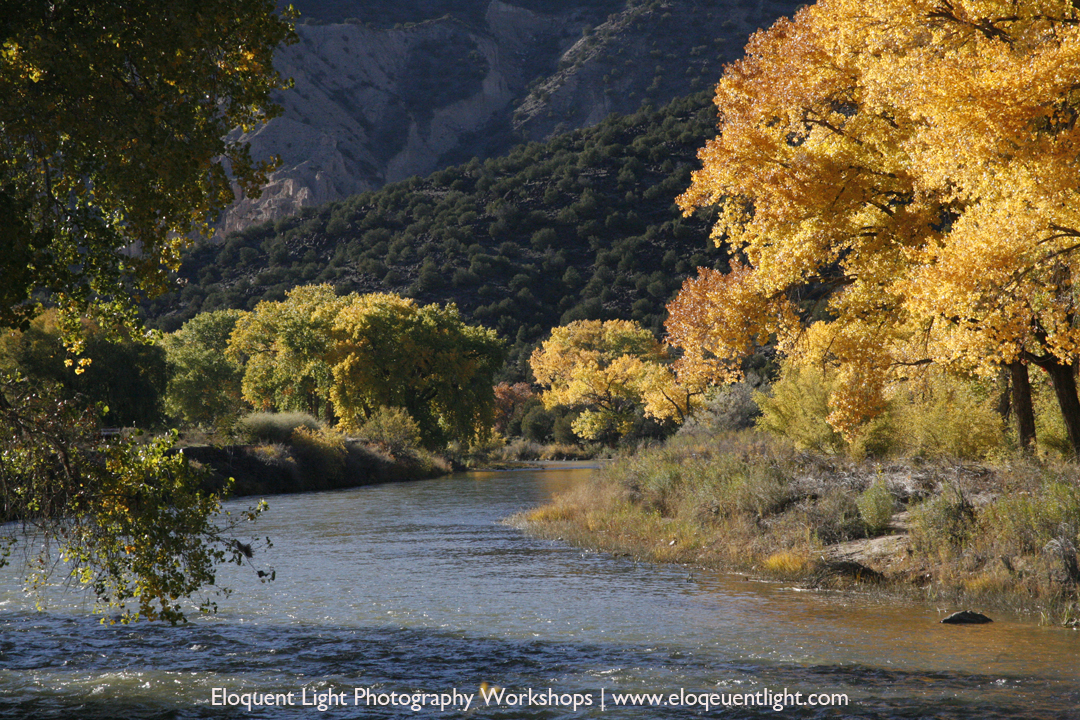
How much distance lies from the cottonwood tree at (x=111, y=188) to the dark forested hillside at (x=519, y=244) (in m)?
76.9

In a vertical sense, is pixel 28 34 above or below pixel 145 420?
above

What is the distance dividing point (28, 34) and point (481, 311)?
8222cm

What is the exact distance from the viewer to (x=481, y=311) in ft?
295

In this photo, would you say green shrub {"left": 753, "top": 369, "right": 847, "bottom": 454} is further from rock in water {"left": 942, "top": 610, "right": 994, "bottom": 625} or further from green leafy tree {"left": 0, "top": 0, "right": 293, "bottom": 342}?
green leafy tree {"left": 0, "top": 0, "right": 293, "bottom": 342}

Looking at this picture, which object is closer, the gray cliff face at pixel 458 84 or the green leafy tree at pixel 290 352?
the green leafy tree at pixel 290 352

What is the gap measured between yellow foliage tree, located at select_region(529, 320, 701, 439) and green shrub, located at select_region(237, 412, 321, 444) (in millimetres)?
18752

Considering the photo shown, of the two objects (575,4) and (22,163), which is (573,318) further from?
(575,4)

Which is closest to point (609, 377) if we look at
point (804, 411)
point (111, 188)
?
point (804, 411)

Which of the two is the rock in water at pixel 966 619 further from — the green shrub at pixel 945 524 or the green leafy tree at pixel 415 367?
the green leafy tree at pixel 415 367

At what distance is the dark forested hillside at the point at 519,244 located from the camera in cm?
9188

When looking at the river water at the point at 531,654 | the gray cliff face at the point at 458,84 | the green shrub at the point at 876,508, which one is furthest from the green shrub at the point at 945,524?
the gray cliff face at the point at 458,84

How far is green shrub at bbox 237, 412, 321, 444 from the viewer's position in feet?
132

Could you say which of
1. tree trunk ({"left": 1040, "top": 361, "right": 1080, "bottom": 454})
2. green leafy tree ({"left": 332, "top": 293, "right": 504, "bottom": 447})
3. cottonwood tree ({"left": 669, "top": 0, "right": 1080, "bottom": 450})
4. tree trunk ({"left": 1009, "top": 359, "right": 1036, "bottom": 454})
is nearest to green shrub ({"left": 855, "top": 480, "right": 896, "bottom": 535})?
cottonwood tree ({"left": 669, "top": 0, "right": 1080, "bottom": 450})

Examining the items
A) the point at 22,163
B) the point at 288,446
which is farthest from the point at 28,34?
the point at 288,446
